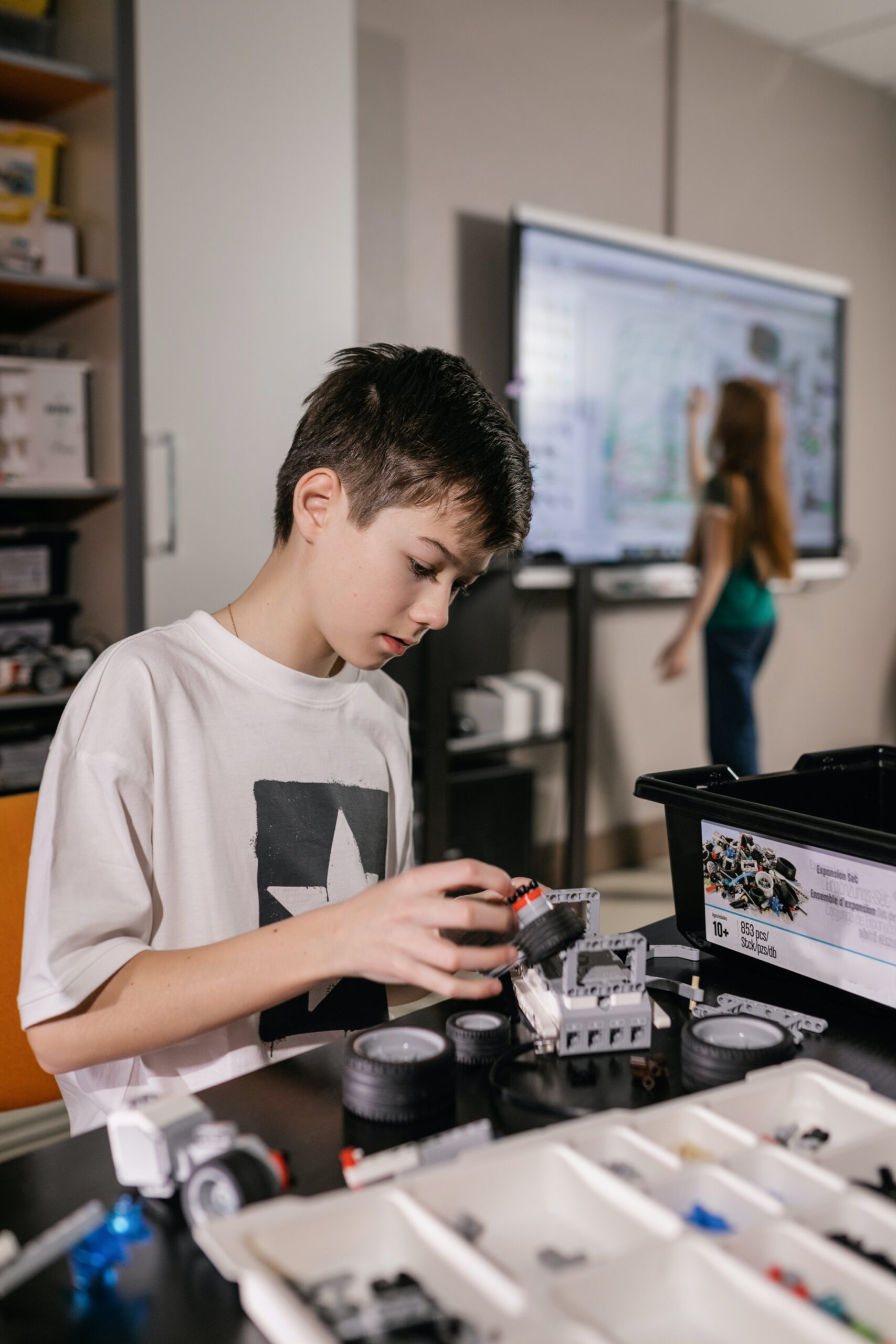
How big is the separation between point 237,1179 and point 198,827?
477 millimetres

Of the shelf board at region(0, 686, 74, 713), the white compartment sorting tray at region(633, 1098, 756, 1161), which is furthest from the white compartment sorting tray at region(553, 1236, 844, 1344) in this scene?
the shelf board at region(0, 686, 74, 713)

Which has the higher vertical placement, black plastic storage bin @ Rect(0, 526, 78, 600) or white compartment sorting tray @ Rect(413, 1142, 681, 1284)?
black plastic storage bin @ Rect(0, 526, 78, 600)

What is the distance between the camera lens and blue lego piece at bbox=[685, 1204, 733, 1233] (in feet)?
1.97

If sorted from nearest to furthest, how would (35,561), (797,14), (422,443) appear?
(422,443) → (35,561) → (797,14)

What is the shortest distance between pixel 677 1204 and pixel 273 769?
24.6 inches

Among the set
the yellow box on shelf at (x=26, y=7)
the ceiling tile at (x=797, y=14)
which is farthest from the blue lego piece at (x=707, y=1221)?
the ceiling tile at (x=797, y=14)

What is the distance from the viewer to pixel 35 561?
2.39 meters

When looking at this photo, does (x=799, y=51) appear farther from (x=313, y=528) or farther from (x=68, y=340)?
(x=313, y=528)

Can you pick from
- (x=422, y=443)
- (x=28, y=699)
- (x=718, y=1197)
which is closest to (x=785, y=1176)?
(x=718, y=1197)

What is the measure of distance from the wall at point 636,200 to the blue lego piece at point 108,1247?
2517 mm

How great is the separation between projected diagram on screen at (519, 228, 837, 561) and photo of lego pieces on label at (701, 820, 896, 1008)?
226 centimetres

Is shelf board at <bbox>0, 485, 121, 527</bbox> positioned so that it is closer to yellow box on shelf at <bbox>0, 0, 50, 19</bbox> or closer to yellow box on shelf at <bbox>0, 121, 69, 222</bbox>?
yellow box on shelf at <bbox>0, 121, 69, 222</bbox>

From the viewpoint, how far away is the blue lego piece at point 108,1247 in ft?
1.96

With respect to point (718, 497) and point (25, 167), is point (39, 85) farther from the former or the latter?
point (718, 497)
